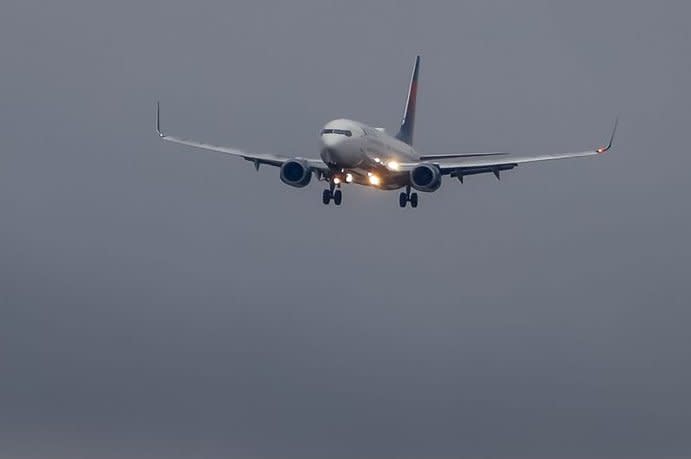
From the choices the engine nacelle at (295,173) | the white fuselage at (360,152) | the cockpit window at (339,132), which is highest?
the cockpit window at (339,132)

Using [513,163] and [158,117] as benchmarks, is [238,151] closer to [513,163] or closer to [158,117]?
[158,117]

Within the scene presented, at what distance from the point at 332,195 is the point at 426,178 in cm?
599

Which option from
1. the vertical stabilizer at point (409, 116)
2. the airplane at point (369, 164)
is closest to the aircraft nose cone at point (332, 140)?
the airplane at point (369, 164)

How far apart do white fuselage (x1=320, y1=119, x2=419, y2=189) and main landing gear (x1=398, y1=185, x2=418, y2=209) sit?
1819 mm

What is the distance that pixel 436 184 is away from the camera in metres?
111

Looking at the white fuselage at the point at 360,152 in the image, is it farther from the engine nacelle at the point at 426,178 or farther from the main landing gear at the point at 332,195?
the engine nacelle at the point at 426,178

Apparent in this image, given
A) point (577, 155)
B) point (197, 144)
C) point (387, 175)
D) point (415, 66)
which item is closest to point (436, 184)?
point (387, 175)

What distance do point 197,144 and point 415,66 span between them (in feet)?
93.9

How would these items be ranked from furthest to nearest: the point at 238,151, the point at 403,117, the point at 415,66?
the point at 415,66
the point at 403,117
the point at 238,151

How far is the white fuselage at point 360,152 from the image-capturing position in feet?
355

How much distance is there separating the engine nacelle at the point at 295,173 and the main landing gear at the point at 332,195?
167 cm

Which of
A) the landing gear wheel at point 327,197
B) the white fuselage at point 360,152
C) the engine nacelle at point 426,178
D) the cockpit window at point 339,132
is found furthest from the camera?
the landing gear wheel at point 327,197

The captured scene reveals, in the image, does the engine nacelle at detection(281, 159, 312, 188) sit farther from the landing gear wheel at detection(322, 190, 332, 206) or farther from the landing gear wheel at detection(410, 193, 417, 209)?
the landing gear wheel at detection(410, 193, 417, 209)

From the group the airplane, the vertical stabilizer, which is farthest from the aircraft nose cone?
the vertical stabilizer
